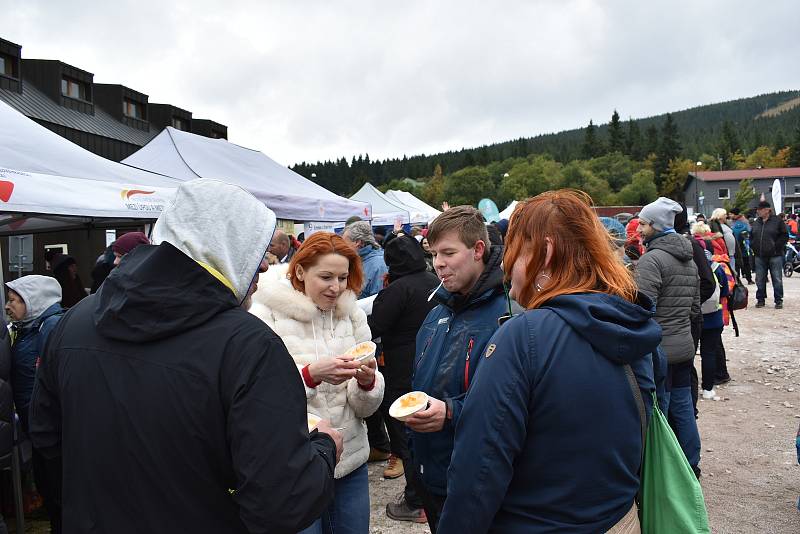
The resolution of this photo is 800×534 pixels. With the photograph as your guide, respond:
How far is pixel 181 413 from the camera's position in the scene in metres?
1.36

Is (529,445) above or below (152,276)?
below

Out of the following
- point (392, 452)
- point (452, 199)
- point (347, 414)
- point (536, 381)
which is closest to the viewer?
point (536, 381)

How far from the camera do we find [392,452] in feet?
17.0

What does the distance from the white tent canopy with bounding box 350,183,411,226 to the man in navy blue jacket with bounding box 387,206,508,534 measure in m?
14.0

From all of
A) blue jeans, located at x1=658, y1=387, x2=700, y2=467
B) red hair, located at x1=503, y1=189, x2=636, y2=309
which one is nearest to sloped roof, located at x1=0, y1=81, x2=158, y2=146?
blue jeans, located at x1=658, y1=387, x2=700, y2=467

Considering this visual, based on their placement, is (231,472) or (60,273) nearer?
(231,472)

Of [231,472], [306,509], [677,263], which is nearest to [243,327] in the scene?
[231,472]

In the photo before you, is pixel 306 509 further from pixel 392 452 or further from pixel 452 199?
pixel 452 199

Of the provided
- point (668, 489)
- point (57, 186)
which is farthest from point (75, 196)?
point (668, 489)

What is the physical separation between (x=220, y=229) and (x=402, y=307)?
109 inches

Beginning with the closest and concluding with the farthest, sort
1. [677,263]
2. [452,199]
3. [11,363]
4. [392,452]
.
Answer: [11,363], [677,263], [392,452], [452,199]

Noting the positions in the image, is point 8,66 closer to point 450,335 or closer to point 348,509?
point 348,509

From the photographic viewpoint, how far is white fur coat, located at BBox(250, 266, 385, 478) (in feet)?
9.04

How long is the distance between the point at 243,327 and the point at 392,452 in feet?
13.4
